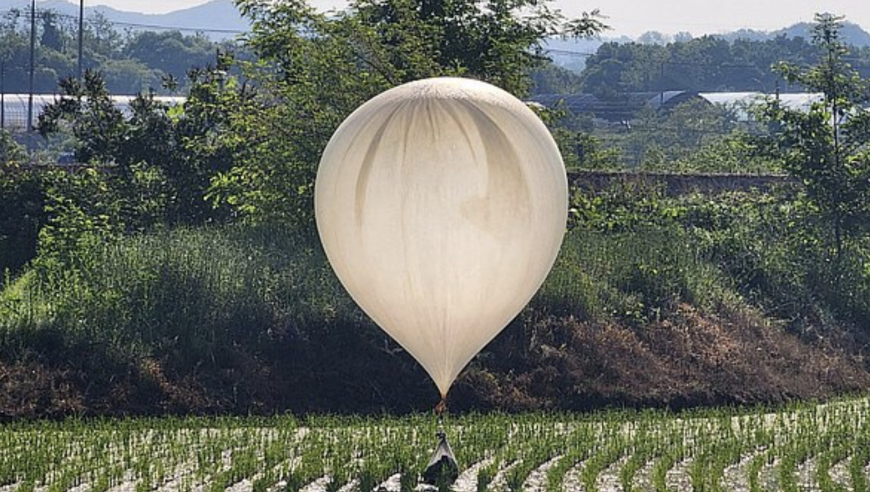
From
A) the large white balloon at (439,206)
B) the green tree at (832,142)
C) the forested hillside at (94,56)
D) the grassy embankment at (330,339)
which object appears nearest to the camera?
the large white balloon at (439,206)

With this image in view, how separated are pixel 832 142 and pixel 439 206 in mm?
14812

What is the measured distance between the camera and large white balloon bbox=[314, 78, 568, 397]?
1120 centimetres

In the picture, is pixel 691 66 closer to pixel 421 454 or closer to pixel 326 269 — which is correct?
pixel 326 269

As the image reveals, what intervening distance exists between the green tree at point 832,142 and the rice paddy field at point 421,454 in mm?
8765

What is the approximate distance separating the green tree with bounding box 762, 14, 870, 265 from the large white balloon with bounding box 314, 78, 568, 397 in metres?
13.5

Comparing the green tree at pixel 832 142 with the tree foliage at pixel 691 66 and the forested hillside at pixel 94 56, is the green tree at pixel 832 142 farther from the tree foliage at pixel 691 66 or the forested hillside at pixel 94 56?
the tree foliage at pixel 691 66

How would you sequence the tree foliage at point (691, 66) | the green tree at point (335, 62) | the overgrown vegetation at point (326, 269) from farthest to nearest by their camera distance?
the tree foliage at point (691, 66) < the green tree at point (335, 62) < the overgrown vegetation at point (326, 269)

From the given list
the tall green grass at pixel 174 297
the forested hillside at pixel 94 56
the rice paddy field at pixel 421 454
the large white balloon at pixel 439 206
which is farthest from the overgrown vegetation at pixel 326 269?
the forested hillside at pixel 94 56

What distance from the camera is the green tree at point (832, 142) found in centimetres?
2414

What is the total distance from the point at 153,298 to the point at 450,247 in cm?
726

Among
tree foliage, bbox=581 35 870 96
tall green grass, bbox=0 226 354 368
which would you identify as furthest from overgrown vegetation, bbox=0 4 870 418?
tree foliage, bbox=581 35 870 96

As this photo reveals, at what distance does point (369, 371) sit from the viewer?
1738 centimetres

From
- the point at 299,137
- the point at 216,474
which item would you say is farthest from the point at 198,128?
the point at 216,474

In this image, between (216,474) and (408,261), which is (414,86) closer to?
(408,261)
